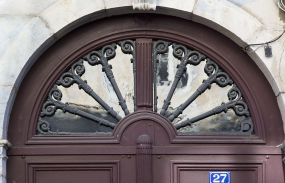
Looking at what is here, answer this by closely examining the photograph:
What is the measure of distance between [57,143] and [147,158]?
1.18 meters

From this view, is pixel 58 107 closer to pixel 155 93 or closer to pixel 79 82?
pixel 79 82

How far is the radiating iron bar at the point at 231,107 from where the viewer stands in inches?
308

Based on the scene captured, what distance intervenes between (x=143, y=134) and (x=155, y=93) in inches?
A: 23.1

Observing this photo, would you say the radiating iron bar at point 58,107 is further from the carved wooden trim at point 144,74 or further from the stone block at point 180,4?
the stone block at point 180,4

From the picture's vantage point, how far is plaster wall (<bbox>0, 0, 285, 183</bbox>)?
297 inches

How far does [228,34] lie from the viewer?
7789 mm

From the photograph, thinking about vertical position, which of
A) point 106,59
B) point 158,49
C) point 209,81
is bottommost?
point 209,81

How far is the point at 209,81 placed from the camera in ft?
26.0

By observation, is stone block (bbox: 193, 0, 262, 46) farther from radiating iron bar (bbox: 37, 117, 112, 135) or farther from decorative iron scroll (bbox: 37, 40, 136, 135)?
radiating iron bar (bbox: 37, 117, 112, 135)

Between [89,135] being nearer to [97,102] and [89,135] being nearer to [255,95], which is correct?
[97,102]

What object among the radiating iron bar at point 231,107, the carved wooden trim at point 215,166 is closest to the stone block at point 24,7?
the radiating iron bar at point 231,107

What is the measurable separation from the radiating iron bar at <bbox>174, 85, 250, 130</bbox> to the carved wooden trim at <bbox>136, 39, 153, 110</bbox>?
51 centimetres

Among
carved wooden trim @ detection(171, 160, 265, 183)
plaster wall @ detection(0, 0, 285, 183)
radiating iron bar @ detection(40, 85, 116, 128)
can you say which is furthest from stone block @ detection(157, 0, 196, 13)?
carved wooden trim @ detection(171, 160, 265, 183)

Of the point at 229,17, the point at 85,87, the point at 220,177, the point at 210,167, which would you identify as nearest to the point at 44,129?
the point at 85,87
